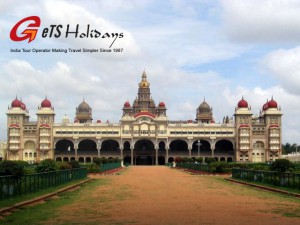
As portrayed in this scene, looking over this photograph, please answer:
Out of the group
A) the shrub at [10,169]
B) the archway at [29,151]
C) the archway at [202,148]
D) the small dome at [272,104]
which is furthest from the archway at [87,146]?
the shrub at [10,169]

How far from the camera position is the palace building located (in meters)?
103

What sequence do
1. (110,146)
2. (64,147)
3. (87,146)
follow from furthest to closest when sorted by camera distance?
(110,146) → (87,146) → (64,147)

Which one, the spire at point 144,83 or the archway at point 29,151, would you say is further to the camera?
the spire at point 144,83

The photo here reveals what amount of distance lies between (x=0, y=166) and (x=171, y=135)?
3367 inches

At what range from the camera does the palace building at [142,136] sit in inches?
4060

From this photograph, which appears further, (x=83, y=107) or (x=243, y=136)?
(x=83, y=107)

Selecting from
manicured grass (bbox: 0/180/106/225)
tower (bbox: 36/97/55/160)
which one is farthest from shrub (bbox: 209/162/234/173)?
tower (bbox: 36/97/55/160)

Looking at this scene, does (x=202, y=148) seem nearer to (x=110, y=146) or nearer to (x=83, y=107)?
(x=110, y=146)

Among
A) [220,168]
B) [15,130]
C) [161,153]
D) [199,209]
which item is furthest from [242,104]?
[199,209]

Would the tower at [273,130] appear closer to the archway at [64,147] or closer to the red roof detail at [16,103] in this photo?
the archway at [64,147]

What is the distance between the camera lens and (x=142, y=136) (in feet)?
340

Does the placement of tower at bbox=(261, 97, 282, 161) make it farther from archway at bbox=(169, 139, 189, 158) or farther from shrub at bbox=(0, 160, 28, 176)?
shrub at bbox=(0, 160, 28, 176)

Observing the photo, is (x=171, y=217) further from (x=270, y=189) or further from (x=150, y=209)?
(x=270, y=189)

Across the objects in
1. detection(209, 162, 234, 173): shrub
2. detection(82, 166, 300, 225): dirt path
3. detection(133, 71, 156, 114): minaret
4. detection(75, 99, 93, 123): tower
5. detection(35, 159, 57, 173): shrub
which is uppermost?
detection(133, 71, 156, 114): minaret
